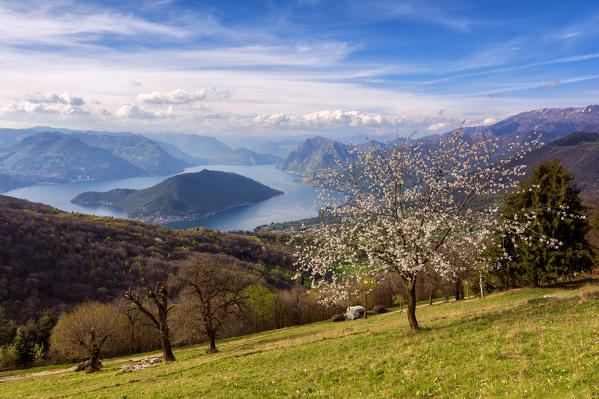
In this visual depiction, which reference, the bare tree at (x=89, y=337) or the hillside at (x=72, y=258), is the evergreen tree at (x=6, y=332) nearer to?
the bare tree at (x=89, y=337)

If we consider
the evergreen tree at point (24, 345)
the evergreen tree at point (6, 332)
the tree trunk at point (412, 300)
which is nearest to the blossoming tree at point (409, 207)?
the tree trunk at point (412, 300)

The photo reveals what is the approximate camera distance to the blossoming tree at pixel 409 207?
63.3 ft

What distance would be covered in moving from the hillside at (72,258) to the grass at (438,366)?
249ft

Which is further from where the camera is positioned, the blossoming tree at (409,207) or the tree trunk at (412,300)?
the tree trunk at (412,300)

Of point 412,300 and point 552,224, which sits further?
point 552,224

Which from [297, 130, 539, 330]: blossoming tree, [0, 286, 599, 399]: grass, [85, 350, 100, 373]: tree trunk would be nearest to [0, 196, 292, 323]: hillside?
[85, 350, 100, 373]: tree trunk

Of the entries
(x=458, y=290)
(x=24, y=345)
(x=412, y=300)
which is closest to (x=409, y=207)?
(x=412, y=300)

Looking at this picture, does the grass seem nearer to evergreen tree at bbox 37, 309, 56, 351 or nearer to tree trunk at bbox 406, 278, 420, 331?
tree trunk at bbox 406, 278, 420, 331

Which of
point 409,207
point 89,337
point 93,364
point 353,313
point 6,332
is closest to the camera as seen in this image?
point 409,207

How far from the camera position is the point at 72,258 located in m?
101

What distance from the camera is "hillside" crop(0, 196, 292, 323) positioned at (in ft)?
265

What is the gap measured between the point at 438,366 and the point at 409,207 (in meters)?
10.8

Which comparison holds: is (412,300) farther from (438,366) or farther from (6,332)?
(6,332)

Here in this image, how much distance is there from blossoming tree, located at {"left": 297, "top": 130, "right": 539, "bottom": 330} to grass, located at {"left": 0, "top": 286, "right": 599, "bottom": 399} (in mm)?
4185
